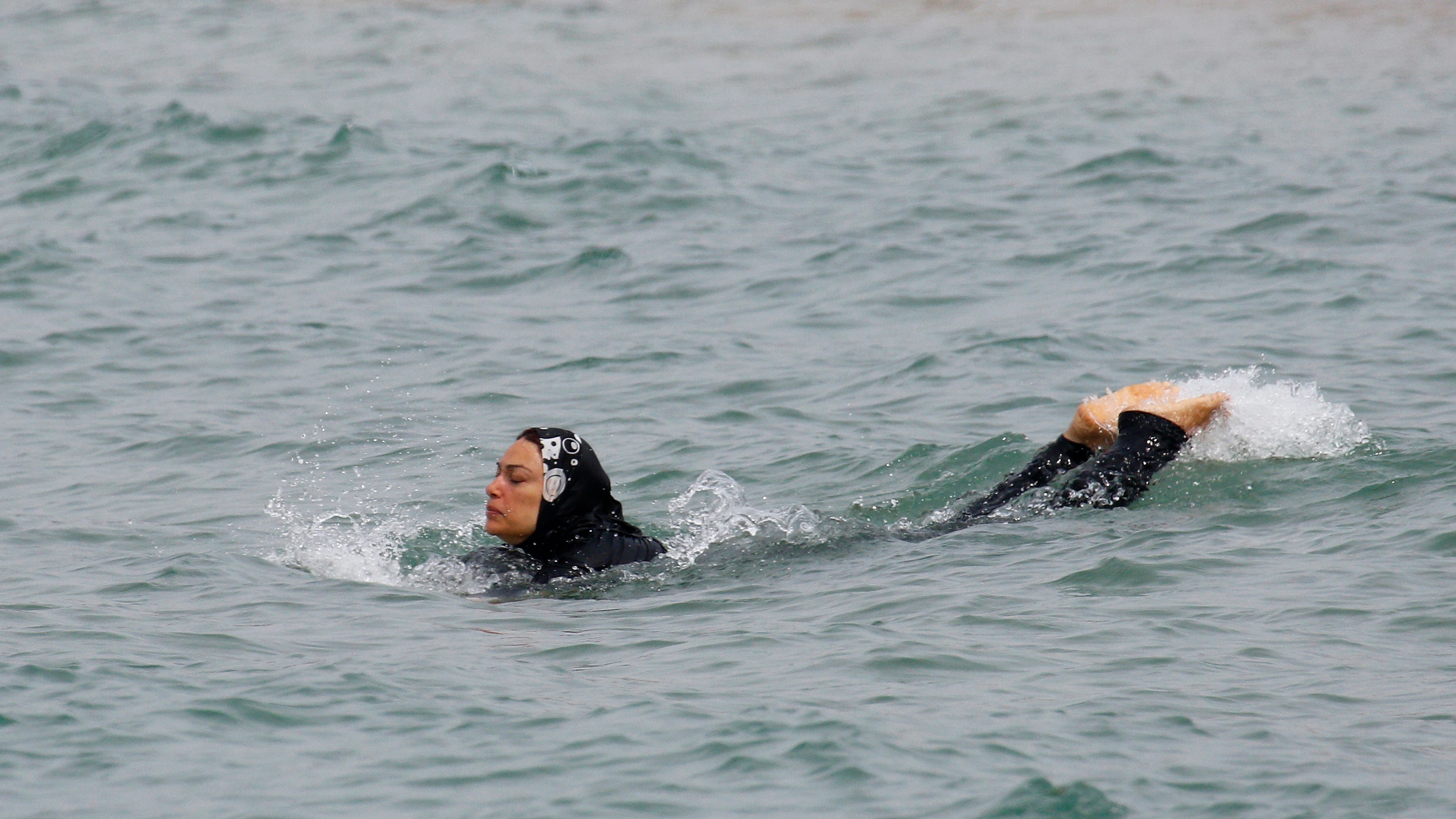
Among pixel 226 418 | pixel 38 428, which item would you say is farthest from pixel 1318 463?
pixel 38 428

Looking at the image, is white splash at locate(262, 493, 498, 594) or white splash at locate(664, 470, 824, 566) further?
white splash at locate(664, 470, 824, 566)

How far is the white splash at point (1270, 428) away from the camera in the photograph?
35.7ft

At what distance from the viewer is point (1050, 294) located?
16250 mm

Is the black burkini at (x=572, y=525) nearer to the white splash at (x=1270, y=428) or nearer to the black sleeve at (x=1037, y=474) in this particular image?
the black sleeve at (x=1037, y=474)

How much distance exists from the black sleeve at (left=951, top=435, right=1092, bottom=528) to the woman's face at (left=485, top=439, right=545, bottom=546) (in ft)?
8.36

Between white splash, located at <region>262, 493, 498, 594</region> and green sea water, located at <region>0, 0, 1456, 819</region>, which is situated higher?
green sea water, located at <region>0, 0, 1456, 819</region>

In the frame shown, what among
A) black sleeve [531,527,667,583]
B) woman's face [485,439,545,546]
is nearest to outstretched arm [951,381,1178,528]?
black sleeve [531,527,667,583]

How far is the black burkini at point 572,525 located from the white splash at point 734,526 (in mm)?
347

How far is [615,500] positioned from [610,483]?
0.34 feet

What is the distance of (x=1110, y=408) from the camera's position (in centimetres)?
1064

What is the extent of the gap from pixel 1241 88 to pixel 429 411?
1617 centimetres

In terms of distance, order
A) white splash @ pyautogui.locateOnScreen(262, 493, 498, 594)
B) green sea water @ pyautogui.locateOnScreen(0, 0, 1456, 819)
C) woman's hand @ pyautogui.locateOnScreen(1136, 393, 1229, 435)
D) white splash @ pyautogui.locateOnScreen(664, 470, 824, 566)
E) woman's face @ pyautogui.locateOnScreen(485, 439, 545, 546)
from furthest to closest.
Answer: woman's hand @ pyautogui.locateOnScreen(1136, 393, 1229, 435), white splash @ pyautogui.locateOnScreen(664, 470, 824, 566), white splash @ pyautogui.locateOnScreen(262, 493, 498, 594), woman's face @ pyautogui.locateOnScreen(485, 439, 545, 546), green sea water @ pyautogui.locateOnScreen(0, 0, 1456, 819)

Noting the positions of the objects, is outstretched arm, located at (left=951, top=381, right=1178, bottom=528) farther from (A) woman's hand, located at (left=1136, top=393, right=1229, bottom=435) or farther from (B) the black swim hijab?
(B) the black swim hijab

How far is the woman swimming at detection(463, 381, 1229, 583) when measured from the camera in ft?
31.7
